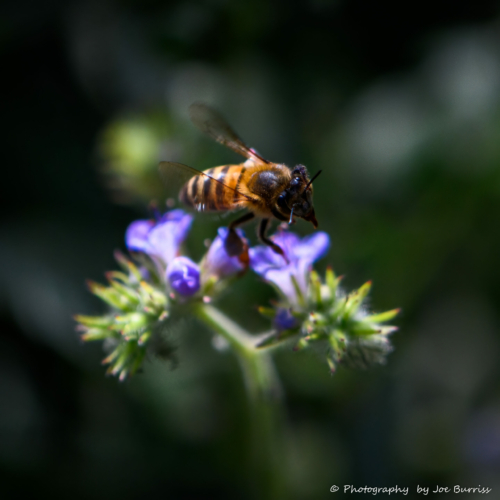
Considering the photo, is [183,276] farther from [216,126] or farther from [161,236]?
[216,126]

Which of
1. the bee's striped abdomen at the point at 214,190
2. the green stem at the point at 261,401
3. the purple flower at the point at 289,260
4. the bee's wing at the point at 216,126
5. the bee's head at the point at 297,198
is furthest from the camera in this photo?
the green stem at the point at 261,401

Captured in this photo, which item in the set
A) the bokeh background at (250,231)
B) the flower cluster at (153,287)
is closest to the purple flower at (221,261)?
the flower cluster at (153,287)

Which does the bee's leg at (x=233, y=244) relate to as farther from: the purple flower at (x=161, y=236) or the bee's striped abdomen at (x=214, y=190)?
the purple flower at (x=161, y=236)

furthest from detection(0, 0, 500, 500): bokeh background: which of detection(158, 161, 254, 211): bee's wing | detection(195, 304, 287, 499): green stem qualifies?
detection(158, 161, 254, 211): bee's wing

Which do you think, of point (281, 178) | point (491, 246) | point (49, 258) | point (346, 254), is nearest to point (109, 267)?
point (49, 258)

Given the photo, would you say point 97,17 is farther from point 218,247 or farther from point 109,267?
point 218,247

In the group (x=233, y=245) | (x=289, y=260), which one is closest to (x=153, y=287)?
(x=233, y=245)
